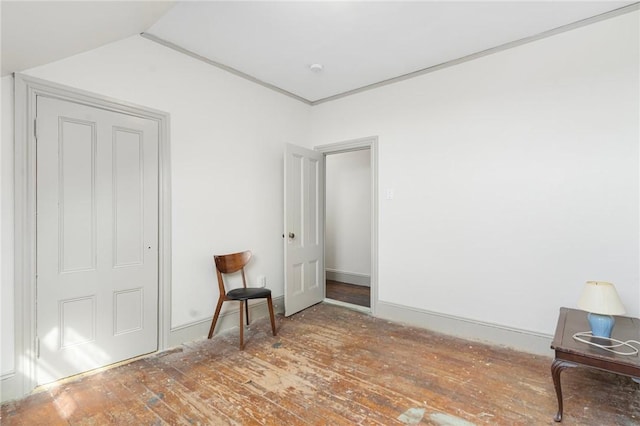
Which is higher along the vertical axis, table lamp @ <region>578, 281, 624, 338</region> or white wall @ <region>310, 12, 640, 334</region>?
white wall @ <region>310, 12, 640, 334</region>

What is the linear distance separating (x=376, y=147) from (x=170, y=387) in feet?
9.82

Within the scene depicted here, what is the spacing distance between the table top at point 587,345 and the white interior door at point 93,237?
2964 millimetres

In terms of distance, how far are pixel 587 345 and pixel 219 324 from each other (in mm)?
2884

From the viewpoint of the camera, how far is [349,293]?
4652 mm

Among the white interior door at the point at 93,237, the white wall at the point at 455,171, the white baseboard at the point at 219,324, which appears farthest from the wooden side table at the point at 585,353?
the white interior door at the point at 93,237

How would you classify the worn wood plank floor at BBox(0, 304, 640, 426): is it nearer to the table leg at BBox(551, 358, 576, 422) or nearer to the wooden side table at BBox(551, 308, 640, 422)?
the table leg at BBox(551, 358, 576, 422)

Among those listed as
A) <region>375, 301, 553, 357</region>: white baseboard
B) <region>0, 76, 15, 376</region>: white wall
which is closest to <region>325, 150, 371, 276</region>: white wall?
<region>375, 301, 553, 357</region>: white baseboard

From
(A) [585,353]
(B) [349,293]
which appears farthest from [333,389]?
(B) [349,293]

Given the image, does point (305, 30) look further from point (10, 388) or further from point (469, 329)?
point (10, 388)

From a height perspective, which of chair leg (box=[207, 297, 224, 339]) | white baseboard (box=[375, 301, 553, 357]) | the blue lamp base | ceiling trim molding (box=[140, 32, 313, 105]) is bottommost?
white baseboard (box=[375, 301, 553, 357])

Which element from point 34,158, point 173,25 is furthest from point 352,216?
point 34,158

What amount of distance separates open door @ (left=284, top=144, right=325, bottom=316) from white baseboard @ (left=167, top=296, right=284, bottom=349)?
0.24 meters

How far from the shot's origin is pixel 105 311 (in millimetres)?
2398

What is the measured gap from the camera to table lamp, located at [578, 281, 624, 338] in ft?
5.73
